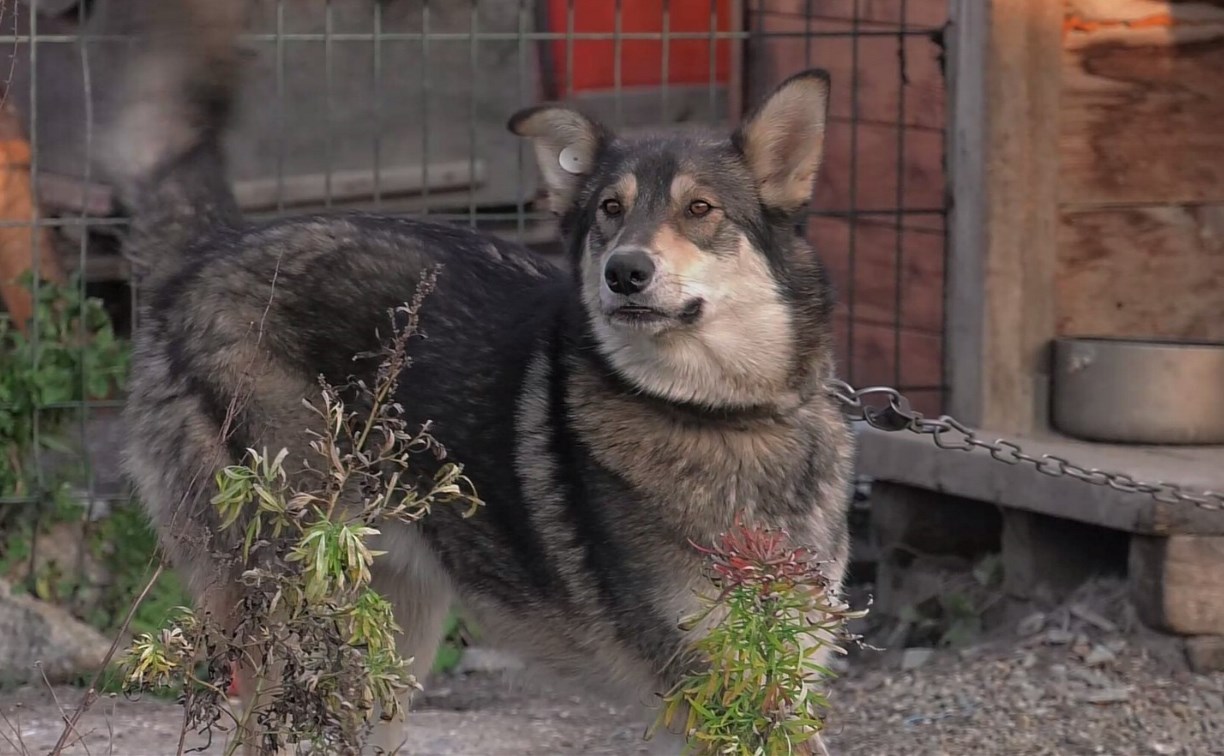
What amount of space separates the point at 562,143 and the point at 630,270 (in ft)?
2.04

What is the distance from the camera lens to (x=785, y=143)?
3.63m

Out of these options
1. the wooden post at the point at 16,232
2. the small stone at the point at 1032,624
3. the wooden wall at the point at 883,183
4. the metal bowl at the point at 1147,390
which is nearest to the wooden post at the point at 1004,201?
the metal bowl at the point at 1147,390

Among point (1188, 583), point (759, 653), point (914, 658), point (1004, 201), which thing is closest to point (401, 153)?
point (1004, 201)

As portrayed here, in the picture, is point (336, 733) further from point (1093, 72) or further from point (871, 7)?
point (871, 7)

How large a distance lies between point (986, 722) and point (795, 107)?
1.90 m

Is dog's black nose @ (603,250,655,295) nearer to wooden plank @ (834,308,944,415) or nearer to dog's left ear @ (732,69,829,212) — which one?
dog's left ear @ (732,69,829,212)

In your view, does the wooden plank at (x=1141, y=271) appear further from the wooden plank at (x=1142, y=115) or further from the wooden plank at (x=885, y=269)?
the wooden plank at (x=885, y=269)

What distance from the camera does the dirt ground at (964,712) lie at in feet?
14.5

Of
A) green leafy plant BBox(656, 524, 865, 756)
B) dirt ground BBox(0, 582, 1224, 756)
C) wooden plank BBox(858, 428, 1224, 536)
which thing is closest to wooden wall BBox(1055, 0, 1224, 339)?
wooden plank BBox(858, 428, 1224, 536)

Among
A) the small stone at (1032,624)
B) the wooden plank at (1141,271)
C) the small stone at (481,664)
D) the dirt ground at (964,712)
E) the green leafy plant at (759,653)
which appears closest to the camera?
the green leafy plant at (759,653)

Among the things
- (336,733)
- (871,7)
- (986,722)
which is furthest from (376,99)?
(336,733)

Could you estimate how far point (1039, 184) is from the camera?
525 centimetres

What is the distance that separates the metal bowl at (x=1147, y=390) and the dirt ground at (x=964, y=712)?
0.61m

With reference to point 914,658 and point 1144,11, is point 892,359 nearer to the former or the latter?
point 914,658
